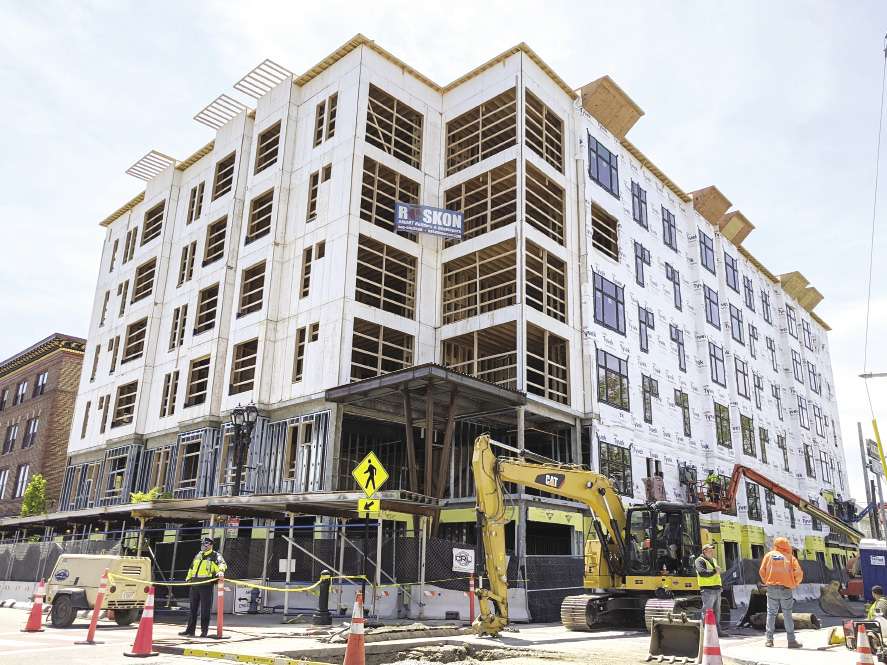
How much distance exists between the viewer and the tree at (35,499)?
4447cm

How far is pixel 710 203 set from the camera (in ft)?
157

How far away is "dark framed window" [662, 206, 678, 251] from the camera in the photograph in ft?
139

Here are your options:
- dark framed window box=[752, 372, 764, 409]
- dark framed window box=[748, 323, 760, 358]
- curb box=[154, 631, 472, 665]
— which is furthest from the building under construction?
curb box=[154, 631, 472, 665]

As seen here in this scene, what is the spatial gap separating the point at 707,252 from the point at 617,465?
21.4 m

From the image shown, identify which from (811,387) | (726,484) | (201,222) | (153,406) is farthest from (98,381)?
(811,387)

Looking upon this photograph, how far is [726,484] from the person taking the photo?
40.3 metres

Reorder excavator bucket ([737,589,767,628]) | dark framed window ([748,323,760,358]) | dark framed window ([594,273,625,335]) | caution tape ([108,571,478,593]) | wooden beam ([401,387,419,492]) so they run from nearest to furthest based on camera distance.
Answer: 1. caution tape ([108,571,478,593])
2. excavator bucket ([737,589,767,628])
3. wooden beam ([401,387,419,492])
4. dark framed window ([594,273,625,335])
5. dark framed window ([748,323,760,358])

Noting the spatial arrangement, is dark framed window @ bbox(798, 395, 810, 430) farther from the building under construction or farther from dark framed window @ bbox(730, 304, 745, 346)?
the building under construction

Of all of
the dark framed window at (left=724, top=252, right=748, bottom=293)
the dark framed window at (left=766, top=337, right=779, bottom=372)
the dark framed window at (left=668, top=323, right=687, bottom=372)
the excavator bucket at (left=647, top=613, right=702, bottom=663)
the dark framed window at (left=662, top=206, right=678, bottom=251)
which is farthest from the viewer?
the dark framed window at (left=766, top=337, right=779, bottom=372)

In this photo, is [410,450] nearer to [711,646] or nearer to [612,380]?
[612,380]

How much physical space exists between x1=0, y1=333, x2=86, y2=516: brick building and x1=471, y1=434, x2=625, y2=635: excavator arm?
41.2 metres

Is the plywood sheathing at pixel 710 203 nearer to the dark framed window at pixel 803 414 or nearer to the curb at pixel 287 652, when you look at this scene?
the dark framed window at pixel 803 414

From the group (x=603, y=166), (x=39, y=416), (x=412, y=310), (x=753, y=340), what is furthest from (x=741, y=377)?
(x=39, y=416)

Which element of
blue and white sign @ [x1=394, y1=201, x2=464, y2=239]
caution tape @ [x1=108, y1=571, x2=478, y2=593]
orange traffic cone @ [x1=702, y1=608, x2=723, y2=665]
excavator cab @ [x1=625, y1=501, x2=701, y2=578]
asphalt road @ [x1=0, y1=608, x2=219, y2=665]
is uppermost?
blue and white sign @ [x1=394, y1=201, x2=464, y2=239]
